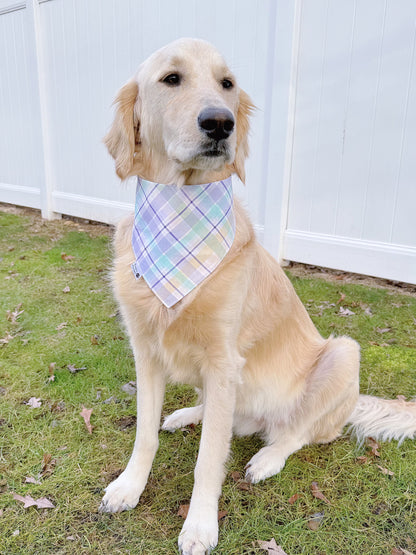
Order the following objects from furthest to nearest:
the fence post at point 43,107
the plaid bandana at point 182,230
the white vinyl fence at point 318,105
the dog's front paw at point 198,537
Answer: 1. the fence post at point 43,107
2. the white vinyl fence at point 318,105
3. the plaid bandana at point 182,230
4. the dog's front paw at point 198,537

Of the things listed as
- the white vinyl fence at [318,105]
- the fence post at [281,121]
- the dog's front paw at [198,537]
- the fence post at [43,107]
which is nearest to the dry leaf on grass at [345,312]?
the white vinyl fence at [318,105]

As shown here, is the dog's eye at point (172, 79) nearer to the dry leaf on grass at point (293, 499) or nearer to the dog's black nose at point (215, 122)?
the dog's black nose at point (215, 122)

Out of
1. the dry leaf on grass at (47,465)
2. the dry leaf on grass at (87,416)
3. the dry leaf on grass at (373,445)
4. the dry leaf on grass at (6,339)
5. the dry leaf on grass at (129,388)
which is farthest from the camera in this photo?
the dry leaf on grass at (6,339)

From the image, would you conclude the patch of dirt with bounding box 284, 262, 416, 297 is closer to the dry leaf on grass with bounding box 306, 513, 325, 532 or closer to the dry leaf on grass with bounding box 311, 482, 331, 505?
the dry leaf on grass with bounding box 311, 482, 331, 505

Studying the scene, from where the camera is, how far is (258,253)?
6.38 feet

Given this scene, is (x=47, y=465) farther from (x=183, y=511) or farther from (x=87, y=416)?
(x=183, y=511)

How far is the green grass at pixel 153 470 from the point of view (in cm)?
163

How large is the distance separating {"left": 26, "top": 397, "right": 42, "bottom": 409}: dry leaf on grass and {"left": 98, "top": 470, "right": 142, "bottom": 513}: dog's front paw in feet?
2.63

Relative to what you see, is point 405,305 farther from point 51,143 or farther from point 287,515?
point 51,143

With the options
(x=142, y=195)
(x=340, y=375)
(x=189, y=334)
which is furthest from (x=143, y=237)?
(x=340, y=375)

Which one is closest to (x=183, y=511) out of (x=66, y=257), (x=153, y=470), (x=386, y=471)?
(x=153, y=470)

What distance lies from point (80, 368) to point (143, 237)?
139 centimetres

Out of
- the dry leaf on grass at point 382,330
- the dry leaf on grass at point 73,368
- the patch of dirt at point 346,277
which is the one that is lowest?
the patch of dirt at point 346,277

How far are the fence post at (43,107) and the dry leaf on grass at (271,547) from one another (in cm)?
633
